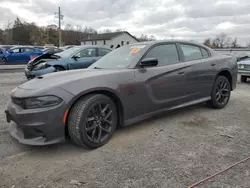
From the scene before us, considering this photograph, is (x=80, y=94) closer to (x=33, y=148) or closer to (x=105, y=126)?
(x=105, y=126)

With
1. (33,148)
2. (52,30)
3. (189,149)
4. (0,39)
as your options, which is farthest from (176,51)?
(52,30)

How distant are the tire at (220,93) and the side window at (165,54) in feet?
4.19

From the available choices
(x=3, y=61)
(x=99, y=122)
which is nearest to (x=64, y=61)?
(x=99, y=122)

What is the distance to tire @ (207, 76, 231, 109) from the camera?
457 cm

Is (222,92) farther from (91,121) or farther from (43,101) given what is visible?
(43,101)

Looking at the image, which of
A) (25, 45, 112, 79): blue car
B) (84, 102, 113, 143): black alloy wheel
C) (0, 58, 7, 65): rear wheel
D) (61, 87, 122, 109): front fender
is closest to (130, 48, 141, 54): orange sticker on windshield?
(61, 87, 122, 109): front fender

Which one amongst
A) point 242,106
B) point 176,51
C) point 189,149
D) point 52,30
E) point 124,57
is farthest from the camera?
point 52,30

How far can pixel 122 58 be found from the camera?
3.71 meters

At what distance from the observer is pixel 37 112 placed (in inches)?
99.6

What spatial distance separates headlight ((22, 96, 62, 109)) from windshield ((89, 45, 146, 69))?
4.01 feet

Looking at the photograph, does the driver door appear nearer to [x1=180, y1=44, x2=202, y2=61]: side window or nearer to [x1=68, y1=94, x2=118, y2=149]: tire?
[x1=180, y1=44, x2=202, y2=61]: side window

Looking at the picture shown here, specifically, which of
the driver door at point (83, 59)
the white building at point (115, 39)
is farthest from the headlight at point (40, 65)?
the white building at point (115, 39)

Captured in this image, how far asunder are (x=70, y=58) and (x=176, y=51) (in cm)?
447

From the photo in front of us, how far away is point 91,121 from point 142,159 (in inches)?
32.2
